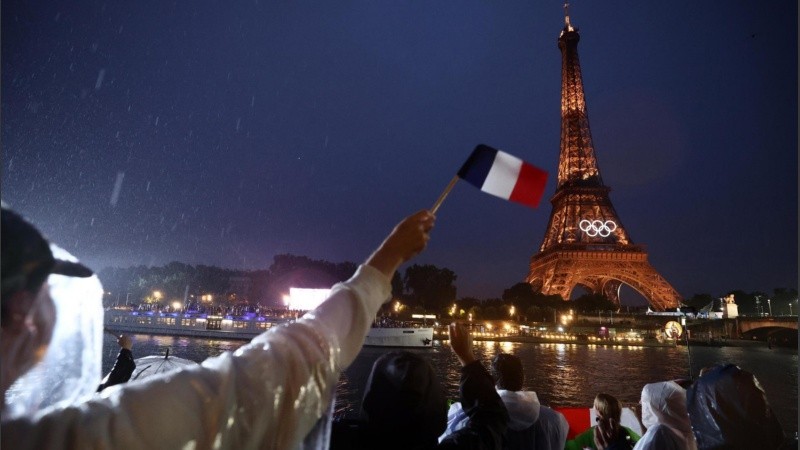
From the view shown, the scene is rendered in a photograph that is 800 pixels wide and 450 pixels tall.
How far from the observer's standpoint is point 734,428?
A: 83.0 inches

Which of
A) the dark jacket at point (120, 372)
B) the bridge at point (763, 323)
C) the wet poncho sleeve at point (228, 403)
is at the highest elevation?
the bridge at point (763, 323)

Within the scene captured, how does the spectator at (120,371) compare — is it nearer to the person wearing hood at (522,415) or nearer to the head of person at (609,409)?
the person wearing hood at (522,415)

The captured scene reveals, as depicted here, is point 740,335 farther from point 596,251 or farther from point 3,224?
point 3,224

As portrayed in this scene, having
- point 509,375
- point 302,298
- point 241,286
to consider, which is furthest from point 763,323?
point 241,286

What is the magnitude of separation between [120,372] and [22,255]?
3466mm

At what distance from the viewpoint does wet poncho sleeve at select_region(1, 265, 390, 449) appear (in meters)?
0.66

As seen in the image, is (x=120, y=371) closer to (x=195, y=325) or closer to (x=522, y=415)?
(x=522, y=415)

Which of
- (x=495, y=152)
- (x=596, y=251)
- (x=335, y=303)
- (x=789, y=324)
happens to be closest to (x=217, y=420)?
(x=335, y=303)

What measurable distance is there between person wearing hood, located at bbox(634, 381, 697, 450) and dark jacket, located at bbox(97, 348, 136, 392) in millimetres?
3884

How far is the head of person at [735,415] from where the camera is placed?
209 centimetres

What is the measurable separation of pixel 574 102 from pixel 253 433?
6681 cm

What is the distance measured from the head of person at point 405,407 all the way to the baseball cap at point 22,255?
3.91 ft

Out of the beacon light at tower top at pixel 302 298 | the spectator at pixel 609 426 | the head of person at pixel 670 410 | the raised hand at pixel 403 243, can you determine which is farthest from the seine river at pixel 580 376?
the beacon light at tower top at pixel 302 298

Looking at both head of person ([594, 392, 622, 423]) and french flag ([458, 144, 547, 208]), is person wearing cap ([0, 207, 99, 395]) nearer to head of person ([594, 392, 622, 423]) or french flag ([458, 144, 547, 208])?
french flag ([458, 144, 547, 208])
